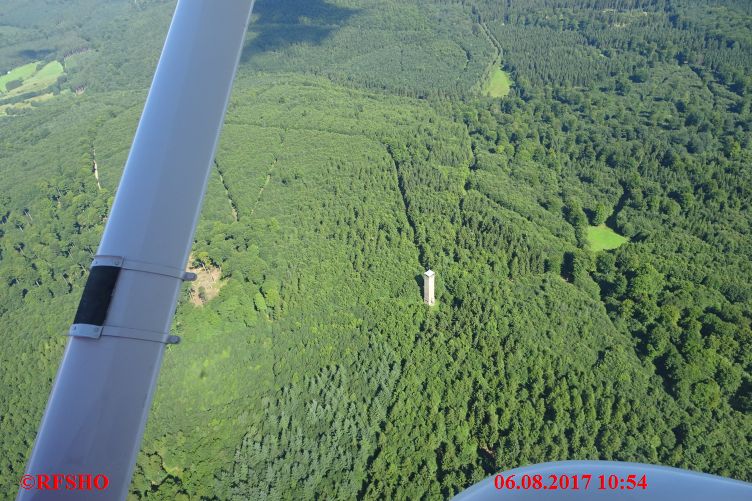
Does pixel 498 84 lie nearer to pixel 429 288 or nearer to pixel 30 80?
pixel 429 288

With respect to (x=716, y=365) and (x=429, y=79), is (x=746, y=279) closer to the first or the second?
(x=716, y=365)

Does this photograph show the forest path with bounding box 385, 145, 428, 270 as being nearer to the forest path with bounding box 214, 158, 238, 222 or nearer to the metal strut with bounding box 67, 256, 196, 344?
the forest path with bounding box 214, 158, 238, 222

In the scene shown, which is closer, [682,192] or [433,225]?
[433,225]

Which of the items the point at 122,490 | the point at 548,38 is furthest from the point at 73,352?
the point at 548,38

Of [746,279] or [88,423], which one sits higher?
[88,423]

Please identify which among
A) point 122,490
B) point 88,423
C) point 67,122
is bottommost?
point 67,122

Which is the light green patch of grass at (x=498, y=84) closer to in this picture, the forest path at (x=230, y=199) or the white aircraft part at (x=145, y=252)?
the forest path at (x=230, y=199)
